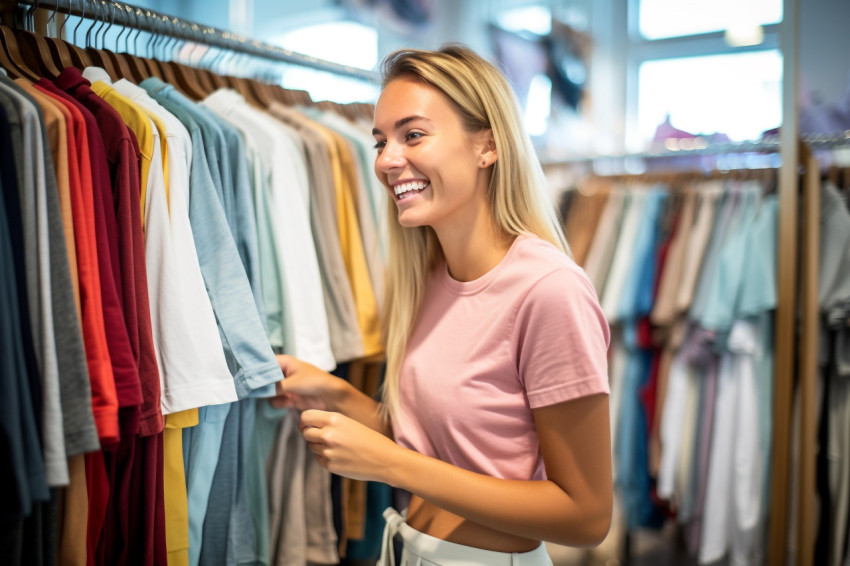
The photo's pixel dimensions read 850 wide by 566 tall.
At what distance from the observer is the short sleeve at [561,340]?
104cm

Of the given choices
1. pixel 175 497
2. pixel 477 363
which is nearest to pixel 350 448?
pixel 477 363

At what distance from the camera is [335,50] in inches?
108

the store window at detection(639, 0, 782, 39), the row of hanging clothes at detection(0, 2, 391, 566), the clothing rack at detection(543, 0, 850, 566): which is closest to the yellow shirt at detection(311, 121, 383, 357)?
the row of hanging clothes at detection(0, 2, 391, 566)

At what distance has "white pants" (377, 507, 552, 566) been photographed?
1.16m

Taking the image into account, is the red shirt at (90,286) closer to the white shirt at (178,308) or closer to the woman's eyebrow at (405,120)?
the white shirt at (178,308)

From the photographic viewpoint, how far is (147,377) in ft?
3.49

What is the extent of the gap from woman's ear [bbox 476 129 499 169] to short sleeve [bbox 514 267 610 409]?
288mm

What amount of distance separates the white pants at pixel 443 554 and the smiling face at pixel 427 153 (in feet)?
1.99

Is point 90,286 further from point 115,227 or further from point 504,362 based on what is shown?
point 504,362

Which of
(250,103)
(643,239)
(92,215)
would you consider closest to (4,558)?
(92,215)

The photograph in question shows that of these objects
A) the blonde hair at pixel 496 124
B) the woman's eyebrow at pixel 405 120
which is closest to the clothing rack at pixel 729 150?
the blonde hair at pixel 496 124

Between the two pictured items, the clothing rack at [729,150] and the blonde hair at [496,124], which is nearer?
the blonde hair at [496,124]

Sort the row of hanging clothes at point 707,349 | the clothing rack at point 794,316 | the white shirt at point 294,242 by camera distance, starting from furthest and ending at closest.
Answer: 1. the row of hanging clothes at point 707,349
2. the clothing rack at point 794,316
3. the white shirt at point 294,242

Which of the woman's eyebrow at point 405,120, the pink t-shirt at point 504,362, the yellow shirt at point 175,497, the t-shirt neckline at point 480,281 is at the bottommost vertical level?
the yellow shirt at point 175,497
